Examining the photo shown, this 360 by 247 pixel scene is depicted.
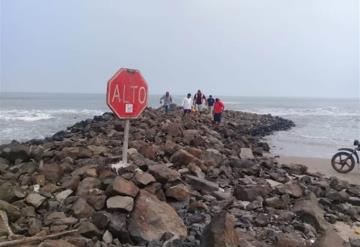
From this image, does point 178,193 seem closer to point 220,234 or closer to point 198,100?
point 220,234

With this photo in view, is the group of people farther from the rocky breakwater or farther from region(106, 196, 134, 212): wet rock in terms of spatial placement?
region(106, 196, 134, 212): wet rock

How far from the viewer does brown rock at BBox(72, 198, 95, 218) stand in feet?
17.4

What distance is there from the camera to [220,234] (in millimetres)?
4348

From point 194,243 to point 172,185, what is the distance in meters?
1.61

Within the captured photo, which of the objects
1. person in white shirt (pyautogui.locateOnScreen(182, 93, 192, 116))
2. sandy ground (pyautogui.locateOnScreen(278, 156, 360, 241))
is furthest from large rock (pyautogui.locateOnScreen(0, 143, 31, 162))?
person in white shirt (pyautogui.locateOnScreen(182, 93, 192, 116))

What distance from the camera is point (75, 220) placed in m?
5.17

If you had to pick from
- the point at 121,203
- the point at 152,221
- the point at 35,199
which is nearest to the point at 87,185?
the point at 35,199

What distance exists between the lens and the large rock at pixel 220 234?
4312mm

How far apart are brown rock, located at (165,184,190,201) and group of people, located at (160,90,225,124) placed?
14712mm

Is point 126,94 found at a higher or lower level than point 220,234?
higher

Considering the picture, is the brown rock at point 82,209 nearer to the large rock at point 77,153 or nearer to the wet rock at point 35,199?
the wet rock at point 35,199

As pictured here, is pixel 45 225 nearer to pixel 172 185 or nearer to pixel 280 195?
pixel 172 185

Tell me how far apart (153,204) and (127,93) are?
2.01 metres

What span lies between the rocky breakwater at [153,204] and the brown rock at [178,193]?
0.05ft
